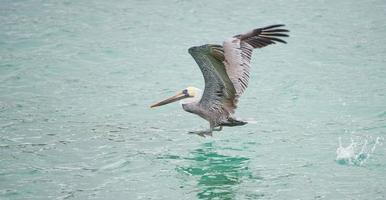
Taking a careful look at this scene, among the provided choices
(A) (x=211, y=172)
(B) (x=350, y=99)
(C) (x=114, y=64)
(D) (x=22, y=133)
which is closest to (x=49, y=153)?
(D) (x=22, y=133)

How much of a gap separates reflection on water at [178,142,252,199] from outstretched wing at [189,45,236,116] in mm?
506

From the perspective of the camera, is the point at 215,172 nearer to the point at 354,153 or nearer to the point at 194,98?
the point at 194,98

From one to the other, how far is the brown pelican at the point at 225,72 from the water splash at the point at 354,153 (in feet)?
3.90

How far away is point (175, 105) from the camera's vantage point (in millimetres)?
9773

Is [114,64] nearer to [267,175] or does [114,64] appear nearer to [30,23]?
[30,23]

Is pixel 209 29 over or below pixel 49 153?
over

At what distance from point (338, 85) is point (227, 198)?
409 cm

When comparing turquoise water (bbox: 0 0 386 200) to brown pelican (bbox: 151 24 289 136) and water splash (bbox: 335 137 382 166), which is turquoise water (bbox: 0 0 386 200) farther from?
brown pelican (bbox: 151 24 289 136)

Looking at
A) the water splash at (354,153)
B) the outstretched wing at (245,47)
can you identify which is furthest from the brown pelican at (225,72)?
the water splash at (354,153)

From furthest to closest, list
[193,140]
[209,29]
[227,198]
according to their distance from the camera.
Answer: [209,29], [193,140], [227,198]

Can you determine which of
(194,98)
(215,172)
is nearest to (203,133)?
(194,98)

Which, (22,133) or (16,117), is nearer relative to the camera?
(22,133)

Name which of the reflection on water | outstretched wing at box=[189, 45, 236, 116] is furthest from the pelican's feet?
outstretched wing at box=[189, 45, 236, 116]

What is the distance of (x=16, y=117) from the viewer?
355 inches
